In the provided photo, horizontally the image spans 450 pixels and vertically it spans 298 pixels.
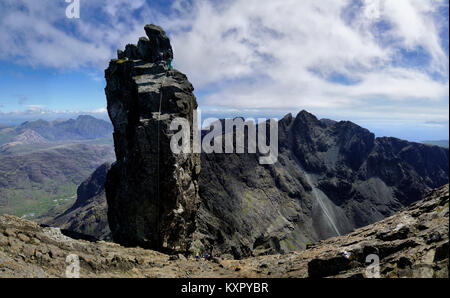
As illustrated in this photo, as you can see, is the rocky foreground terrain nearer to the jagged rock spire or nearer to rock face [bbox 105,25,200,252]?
rock face [bbox 105,25,200,252]

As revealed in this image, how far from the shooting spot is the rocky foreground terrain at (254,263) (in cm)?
1844

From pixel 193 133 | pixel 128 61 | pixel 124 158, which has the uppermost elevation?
pixel 128 61

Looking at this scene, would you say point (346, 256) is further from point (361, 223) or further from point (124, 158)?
point (361, 223)

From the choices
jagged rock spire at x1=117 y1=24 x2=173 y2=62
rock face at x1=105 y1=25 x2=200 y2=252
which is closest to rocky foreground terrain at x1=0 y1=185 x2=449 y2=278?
rock face at x1=105 y1=25 x2=200 y2=252

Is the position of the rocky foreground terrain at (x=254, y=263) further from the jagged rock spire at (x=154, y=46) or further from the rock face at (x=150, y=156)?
the jagged rock spire at (x=154, y=46)

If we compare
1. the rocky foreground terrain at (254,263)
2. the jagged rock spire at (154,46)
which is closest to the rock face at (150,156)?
the jagged rock spire at (154,46)

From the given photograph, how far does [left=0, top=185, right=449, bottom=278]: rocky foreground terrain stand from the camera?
18438 millimetres

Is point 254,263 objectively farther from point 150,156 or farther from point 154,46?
point 154,46

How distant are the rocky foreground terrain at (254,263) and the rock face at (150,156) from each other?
23.4ft

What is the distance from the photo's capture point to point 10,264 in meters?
20.4

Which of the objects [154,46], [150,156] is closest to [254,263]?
[150,156]
